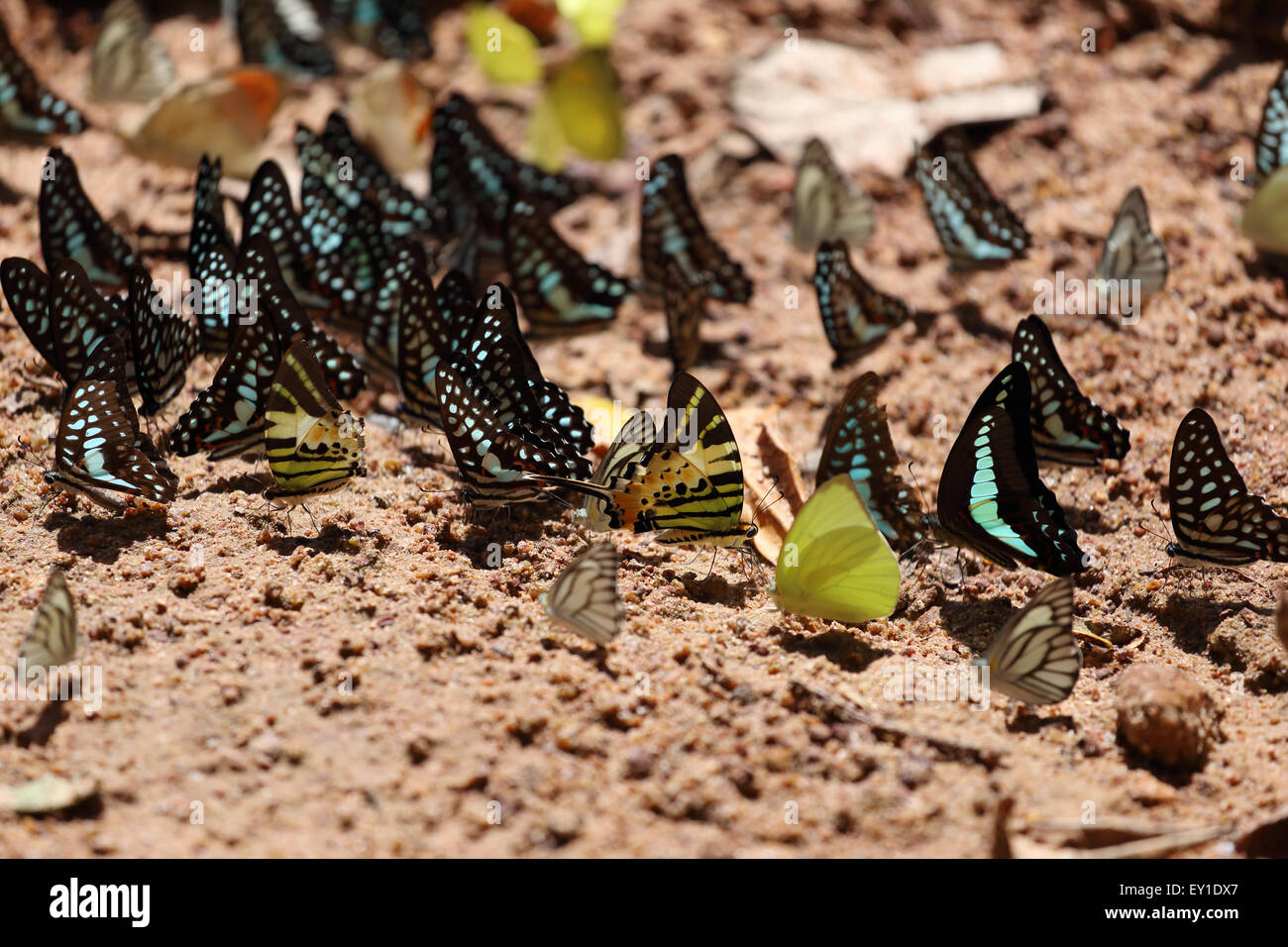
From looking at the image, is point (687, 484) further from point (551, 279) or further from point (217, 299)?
point (217, 299)

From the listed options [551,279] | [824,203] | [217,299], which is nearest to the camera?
[217,299]

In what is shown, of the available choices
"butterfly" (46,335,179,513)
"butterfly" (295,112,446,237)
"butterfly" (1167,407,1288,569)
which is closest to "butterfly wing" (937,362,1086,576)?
"butterfly" (1167,407,1288,569)

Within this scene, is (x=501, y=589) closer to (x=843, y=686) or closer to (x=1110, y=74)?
(x=843, y=686)

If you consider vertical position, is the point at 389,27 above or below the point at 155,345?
above

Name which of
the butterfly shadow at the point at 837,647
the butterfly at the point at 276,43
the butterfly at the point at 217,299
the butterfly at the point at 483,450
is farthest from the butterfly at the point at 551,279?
the butterfly at the point at 276,43

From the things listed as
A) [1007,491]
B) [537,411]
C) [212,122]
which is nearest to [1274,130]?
[1007,491]

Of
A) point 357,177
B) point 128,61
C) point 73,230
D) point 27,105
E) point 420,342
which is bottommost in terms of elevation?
point 420,342

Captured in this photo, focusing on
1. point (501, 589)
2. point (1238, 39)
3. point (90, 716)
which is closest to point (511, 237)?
point (501, 589)

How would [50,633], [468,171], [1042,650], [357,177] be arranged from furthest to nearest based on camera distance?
[468,171] < [357,177] < [1042,650] < [50,633]

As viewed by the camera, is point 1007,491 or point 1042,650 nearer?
point 1042,650
